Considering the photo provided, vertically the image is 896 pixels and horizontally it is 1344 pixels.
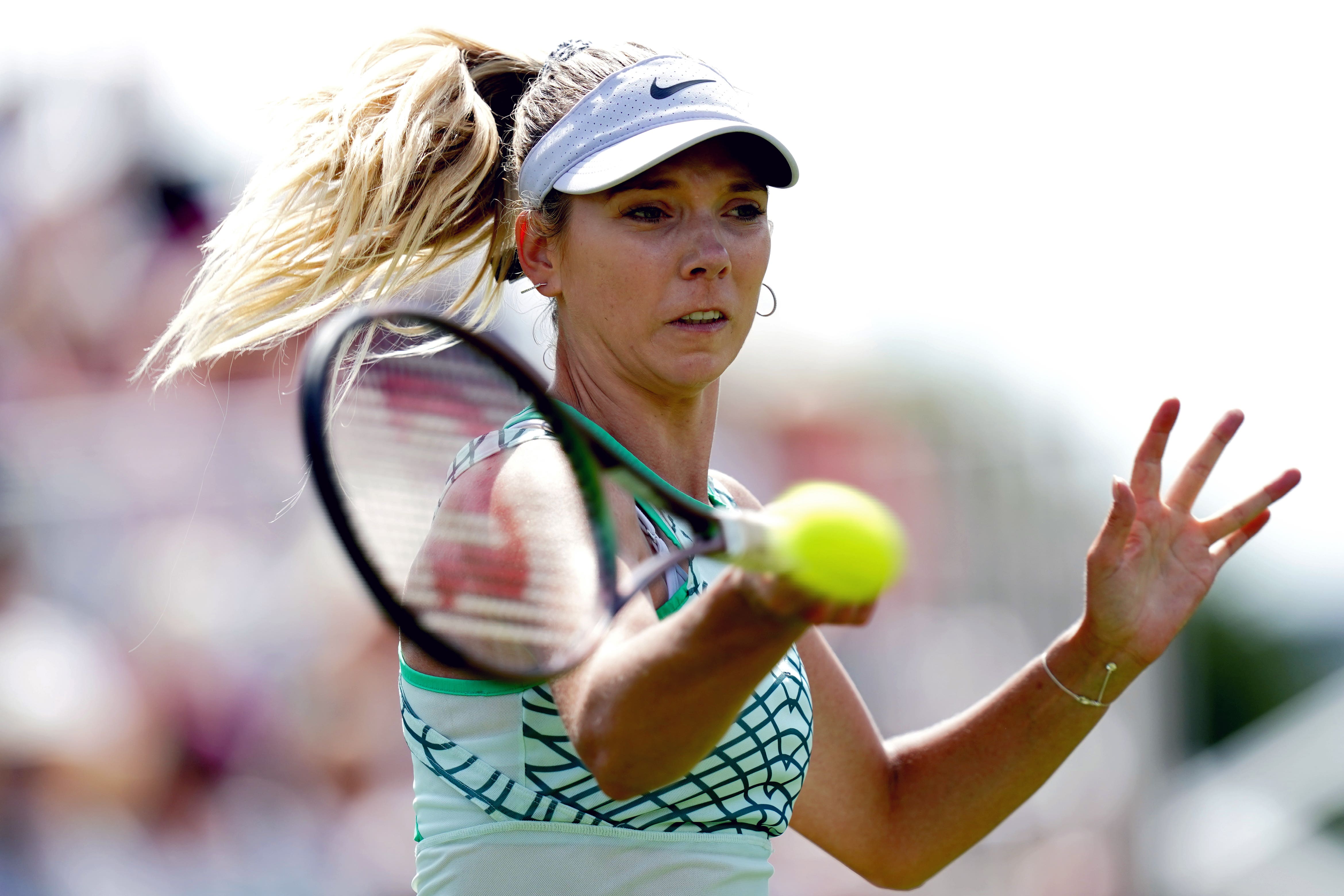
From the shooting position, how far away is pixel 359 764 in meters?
5.02

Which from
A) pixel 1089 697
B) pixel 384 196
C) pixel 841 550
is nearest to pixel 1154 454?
pixel 1089 697

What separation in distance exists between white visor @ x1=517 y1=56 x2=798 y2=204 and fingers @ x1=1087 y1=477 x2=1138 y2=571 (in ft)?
2.64

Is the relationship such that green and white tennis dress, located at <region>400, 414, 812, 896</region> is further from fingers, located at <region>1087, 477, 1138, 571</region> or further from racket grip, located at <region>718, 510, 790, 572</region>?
fingers, located at <region>1087, 477, 1138, 571</region>

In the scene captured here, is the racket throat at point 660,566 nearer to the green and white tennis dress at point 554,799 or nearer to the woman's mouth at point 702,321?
the green and white tennis dress at point 554,799

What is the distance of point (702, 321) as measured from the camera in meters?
2.07

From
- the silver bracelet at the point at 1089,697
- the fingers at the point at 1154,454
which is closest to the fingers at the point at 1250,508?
the fingers at the point at 1154,454

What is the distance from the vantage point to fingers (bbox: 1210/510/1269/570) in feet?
8.21

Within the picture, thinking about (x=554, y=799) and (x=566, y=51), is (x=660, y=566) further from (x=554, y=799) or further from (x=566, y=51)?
(x=566, y=51)

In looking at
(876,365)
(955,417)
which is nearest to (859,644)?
(955,417)

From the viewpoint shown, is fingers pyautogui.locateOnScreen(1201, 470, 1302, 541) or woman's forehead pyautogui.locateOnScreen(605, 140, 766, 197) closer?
woman's forehead pyautogui.locateOnScreen(605, 140, 766, 197)

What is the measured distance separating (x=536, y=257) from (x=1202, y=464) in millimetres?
1298

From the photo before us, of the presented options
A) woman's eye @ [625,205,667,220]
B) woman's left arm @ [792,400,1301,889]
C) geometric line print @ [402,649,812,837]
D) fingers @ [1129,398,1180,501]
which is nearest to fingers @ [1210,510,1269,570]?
woman's left arm @ [792,400,1301,889]

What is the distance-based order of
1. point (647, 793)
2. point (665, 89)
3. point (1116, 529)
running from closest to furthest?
point (647, 793) < point (665, 89) < point (1116, 529)

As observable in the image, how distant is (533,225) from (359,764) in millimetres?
3363
